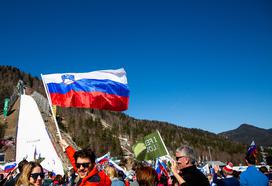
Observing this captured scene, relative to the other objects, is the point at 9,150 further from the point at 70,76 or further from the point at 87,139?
the point at 87,139

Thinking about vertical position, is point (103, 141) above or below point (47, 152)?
above

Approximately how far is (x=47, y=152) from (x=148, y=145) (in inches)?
137

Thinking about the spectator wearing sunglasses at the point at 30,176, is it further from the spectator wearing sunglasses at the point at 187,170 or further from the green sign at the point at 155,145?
the green sign at the point at 155,145

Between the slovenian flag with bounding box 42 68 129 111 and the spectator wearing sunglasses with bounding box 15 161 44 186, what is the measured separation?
3.84 meters

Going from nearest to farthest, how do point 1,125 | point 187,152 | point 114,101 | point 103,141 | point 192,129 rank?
1. point 187,152
2. point 114,101
3. point 1,125
4. point 103,141
5. point 192,129

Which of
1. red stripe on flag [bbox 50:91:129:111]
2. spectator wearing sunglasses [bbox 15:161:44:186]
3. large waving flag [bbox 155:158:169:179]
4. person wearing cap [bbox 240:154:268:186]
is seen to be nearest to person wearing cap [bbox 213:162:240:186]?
person wearing cap [bbox 240:154:268:186]

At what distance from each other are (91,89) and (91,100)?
32 cm

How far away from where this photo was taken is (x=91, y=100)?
8438mm

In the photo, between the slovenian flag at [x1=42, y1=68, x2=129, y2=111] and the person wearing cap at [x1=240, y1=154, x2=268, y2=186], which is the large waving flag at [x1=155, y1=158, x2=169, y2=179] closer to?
the slovenian flag at [x1=42, y1=68, x2=129, y2=111]

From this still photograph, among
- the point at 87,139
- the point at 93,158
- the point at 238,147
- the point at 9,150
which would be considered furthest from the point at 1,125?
the point at 238,147

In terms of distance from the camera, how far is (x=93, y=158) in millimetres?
4328

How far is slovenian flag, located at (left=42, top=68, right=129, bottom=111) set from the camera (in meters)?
7.96

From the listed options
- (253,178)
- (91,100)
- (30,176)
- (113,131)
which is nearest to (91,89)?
(91,100)

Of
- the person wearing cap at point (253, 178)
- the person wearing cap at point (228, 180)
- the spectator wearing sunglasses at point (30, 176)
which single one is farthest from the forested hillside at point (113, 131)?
the spectator wearing sunglasses at point (30, 176)
